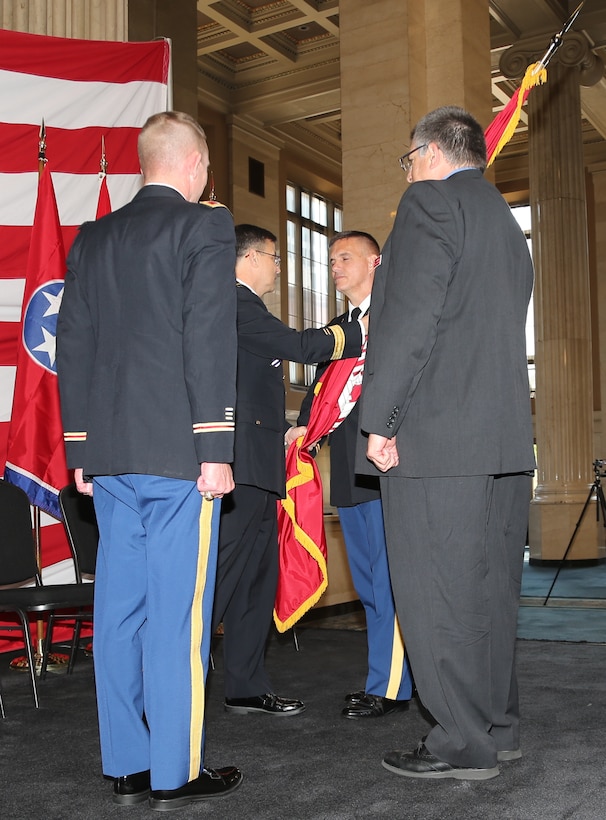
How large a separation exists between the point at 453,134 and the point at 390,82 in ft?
13.5

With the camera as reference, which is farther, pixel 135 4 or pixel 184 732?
pixel 135 4

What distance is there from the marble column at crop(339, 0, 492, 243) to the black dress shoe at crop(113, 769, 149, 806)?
14.9 feet

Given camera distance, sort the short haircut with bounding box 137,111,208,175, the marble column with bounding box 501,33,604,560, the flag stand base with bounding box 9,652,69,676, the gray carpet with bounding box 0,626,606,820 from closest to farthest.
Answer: the gray carpet with bounding box 0,626,606,820 → the short haircut with bounding box 137,111,208,175 → the flag stand base with bounding box 9,652,69,676 → the marble column with bounding box 501,33,604,560

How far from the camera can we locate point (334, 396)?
350cm

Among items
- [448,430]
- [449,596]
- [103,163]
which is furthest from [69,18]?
[449,596]

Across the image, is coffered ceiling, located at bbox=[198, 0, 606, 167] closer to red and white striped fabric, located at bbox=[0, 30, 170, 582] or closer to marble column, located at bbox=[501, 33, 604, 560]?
marble column, located at bbox=[501, 33, 604, 560]

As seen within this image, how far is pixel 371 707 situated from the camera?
10.3 feet

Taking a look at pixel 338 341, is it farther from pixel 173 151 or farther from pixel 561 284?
pixel 561 284

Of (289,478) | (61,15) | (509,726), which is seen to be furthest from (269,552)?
(61,15)

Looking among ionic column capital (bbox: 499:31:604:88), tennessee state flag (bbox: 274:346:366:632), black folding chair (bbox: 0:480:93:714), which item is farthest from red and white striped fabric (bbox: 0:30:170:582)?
ionic column capital (bbox: 499:31:604:88)

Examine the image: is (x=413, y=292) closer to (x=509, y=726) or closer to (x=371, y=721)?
(x=509, y=726)

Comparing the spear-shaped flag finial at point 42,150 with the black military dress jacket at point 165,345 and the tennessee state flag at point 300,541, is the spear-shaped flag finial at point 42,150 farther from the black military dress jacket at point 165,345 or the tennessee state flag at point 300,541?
the black military dress jacket at point 165,345

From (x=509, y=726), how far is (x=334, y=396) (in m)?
1.41

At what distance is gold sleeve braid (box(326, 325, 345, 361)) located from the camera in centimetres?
312
